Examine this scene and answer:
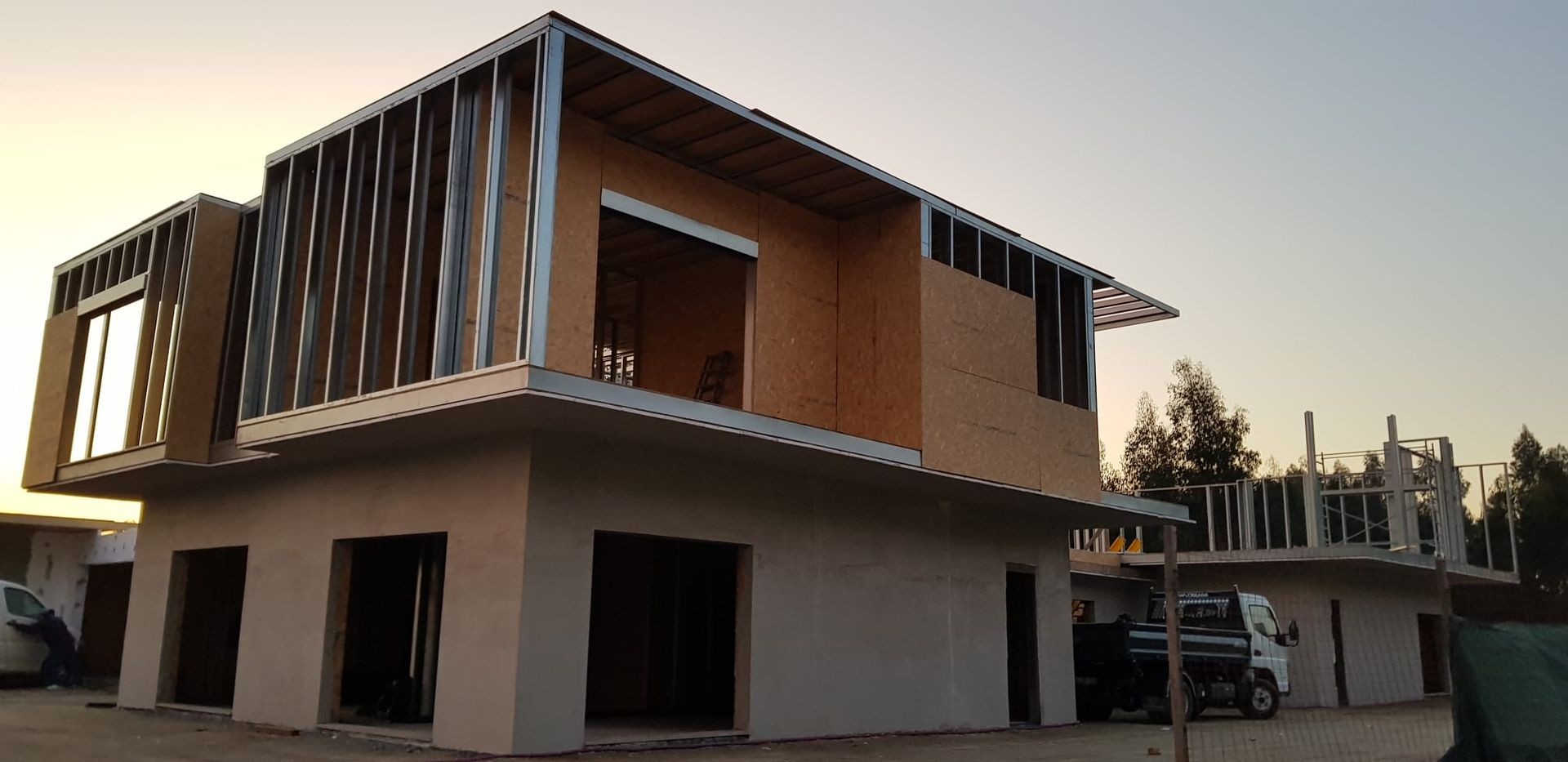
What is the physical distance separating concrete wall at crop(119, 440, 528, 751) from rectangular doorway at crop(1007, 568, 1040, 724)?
9.00 meters

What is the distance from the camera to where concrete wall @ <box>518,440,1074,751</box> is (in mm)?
11602

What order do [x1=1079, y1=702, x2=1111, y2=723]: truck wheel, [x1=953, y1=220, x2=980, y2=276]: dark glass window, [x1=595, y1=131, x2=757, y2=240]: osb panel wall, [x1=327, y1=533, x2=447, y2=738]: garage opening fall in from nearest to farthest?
[x1=595, y1=131, x2=757, y2=240]: osb panel wall < [x1=327, y1=533, x2=447, y2=738]: garage opening < [x1=953, y1=220, x2=980, y2=276]: dark glass window < [x1=1079, y1=702, x2=1111, y2=723]: truck wheel

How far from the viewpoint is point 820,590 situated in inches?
571

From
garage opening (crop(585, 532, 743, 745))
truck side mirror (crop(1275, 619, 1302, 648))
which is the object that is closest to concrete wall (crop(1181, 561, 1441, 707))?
truck side mirror (crop(1275, 619, 1302, 648))

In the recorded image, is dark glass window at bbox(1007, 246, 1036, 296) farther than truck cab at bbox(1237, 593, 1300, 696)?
No

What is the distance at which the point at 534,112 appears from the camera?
1087cm

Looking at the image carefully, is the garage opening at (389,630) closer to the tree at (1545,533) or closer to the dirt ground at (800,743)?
the dirt ground at (800,743)

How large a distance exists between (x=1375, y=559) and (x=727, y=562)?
14145mm

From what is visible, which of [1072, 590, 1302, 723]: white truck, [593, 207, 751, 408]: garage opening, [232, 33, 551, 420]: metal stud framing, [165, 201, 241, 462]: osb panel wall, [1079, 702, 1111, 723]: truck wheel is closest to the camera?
[232, 33, 551, 420]: metal stud framing

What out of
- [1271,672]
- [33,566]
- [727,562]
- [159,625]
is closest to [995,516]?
[727,562]

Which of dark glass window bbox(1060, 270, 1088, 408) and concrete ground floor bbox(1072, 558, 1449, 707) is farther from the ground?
dark glass window bbox(1060, 270, 1088, 408)

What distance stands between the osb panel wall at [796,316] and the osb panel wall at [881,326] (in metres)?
Result: 0.19

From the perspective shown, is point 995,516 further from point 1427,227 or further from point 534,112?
point 534,112

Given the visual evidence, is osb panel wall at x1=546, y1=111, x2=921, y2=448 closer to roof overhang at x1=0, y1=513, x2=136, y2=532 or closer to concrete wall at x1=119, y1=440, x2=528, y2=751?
concrete wall at x1=119, y1=440, x2=528, y2=751
